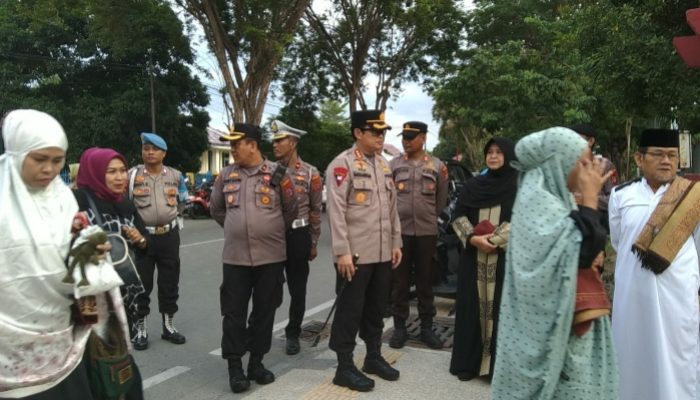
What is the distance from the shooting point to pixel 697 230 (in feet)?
11.1

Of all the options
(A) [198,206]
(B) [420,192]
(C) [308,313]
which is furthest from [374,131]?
(A) [198,206]

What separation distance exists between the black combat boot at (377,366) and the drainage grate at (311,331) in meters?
1.17

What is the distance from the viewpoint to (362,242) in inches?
157

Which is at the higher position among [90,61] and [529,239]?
[90,61]

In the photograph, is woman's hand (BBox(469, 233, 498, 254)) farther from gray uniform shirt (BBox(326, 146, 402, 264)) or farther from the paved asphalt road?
the paved asphalt road

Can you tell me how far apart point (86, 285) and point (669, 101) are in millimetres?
4433

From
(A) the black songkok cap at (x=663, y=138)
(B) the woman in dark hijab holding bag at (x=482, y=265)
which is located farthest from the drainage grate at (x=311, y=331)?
(A) the black songkok cap at (x=663, y=138)

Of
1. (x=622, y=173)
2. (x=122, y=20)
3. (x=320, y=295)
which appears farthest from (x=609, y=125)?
(x=122, y=20)

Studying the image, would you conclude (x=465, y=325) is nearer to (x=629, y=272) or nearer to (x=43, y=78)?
(x=629, y=272)

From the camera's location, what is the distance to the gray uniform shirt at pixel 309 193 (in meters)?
5.36

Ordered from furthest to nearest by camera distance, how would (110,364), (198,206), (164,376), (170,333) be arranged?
(198,206) < (170,333) < (164,376) < (110,364)

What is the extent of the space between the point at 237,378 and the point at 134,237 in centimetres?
130

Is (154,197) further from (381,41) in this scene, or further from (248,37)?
(381,41)

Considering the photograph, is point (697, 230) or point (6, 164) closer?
point (6, 164)
